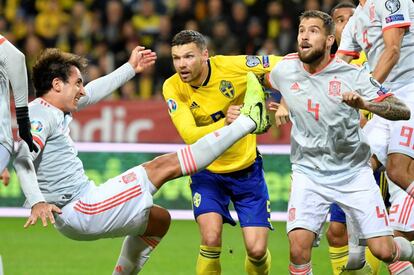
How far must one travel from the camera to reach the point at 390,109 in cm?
643

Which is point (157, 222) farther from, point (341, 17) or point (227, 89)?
point (341, 17)

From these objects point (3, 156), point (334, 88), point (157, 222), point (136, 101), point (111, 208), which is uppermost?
point (334, 88)

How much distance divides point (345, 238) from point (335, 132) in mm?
1255

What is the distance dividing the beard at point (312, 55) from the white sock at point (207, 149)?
2.03 ft

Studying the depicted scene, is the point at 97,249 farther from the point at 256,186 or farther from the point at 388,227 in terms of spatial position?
the point at 388,227

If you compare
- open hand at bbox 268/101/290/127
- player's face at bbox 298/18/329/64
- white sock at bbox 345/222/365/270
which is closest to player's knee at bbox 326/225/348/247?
white sock at bbox 345/222/365/270

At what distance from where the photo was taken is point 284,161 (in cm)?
1193

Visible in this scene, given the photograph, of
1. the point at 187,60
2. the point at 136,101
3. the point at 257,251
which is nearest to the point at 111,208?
the point at 257,251

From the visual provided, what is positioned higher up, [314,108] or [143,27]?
[314,108]

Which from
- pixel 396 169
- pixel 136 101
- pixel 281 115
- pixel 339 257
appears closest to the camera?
pixel 281 115

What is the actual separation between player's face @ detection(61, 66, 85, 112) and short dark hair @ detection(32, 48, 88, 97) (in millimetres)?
35

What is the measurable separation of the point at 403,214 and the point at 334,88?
1.31 metres

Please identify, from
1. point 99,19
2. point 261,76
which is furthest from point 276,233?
point 99,19

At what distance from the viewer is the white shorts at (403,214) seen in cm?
732
